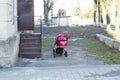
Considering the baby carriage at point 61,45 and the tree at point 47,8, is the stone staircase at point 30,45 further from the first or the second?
the tree at point 47,8

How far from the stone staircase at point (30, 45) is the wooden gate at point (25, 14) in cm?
98

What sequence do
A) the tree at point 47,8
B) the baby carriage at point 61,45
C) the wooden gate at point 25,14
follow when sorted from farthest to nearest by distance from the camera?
the tree at point 47,8 → the wooden gate at point 25,14 → the baby carriage at point 61,45

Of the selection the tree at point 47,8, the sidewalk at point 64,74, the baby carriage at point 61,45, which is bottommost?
the sidewalk at point 64,74

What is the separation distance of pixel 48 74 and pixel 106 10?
1380 inches

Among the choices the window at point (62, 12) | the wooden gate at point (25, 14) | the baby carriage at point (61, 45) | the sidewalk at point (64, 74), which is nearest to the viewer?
the sidewalk at point (64, 74)

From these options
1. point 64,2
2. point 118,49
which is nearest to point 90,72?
point 118,49

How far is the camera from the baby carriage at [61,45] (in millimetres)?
17156

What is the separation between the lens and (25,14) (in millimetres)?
18203

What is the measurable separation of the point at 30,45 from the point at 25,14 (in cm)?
186

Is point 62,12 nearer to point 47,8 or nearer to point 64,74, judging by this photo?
point 47,8

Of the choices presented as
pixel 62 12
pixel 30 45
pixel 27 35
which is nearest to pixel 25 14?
pixel 27 35

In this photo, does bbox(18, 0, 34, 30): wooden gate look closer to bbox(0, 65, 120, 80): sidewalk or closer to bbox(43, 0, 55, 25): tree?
bbox(0, 65, 120, 80): sidewalk

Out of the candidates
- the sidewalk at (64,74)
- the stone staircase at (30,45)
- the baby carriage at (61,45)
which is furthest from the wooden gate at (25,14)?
the sidewalk at (64,74)

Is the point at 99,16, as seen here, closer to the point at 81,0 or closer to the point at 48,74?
the point at 81,0
